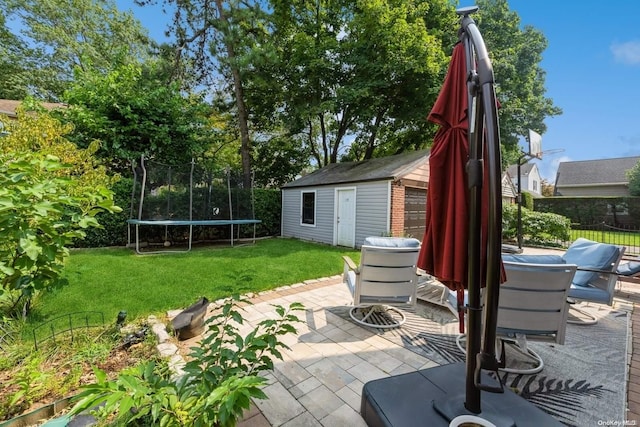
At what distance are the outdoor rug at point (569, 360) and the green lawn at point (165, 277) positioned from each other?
1.99m

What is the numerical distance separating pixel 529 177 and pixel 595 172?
Answer: 18.2 feet

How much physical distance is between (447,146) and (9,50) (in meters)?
23.2

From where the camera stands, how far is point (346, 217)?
Result: 32.1 feet

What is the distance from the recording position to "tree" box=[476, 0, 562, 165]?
38.8ft

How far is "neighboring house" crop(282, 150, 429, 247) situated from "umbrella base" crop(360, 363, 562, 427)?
669 cm

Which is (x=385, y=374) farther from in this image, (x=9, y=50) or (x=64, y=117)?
(x=9, y=50)

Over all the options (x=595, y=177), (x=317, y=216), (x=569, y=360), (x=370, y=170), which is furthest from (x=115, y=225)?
(x=595, y=177)

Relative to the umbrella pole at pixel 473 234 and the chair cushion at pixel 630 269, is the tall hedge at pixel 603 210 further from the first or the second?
the umbrella pole at pixel 473 234

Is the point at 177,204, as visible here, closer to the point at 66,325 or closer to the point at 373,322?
the point at 66,325

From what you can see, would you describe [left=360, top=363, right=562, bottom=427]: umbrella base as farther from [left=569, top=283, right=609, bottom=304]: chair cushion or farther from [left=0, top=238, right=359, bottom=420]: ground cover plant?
[left=569, top=283, right=609, bottom=304]: chair cushion

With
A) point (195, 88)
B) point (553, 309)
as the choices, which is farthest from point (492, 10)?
point (553, 309)

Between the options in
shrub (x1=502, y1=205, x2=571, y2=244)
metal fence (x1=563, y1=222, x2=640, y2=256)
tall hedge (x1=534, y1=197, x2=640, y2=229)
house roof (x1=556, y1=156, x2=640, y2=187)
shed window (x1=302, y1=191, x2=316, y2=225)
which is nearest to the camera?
metal fence (x1=563, y1=222, x2=640, y2=256)

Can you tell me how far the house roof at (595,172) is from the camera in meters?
22.9

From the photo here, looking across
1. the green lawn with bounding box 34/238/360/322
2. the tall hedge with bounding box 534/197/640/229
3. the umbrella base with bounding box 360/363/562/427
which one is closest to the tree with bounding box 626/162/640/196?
the tall hedge with bounding box 534/197/640/229
